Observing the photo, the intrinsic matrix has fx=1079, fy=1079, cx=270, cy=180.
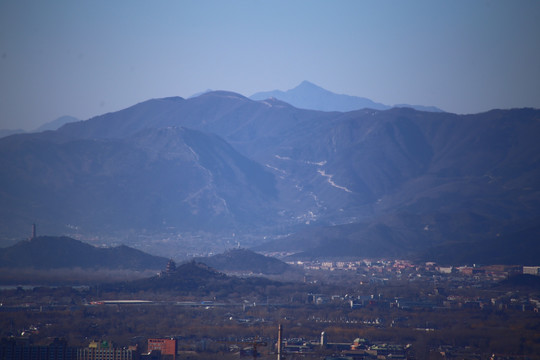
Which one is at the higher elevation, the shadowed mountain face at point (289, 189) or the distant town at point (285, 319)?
the shadowed mountain face at point (289, 189)

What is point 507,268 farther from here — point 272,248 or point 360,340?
point 360,340

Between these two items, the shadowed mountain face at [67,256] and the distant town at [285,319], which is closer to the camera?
the distant town at [285,319]

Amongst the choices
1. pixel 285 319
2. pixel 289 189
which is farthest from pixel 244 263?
pixel 289 189

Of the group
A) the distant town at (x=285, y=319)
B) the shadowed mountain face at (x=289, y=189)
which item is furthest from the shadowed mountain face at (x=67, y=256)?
the shadowed mountain face at (x=289, y=189)

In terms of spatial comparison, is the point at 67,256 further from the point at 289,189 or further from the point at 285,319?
the point at 289,189

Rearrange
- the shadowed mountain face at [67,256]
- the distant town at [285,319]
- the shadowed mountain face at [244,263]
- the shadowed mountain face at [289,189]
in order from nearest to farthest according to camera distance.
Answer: the distant town at [285,319], the shadowed mountain face at [67,256], the shadowed mountain face at [244,263], the shadowed mountain face at [289,189]

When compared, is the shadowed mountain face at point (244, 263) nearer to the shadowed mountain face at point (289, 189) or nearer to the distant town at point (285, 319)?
the distant town at point (285, 319)

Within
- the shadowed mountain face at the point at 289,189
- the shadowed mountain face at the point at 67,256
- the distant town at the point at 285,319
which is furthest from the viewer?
the shadowed mountain face at the point at 289,189

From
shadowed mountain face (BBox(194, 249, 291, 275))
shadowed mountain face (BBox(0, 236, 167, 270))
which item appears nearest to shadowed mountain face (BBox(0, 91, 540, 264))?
shadowed mountain face (BBox(194, 249, 291, 275))
